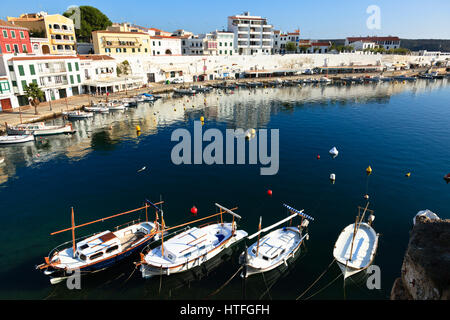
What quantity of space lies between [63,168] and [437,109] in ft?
311

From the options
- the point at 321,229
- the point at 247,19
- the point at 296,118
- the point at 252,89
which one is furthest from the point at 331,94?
the point at 321,229

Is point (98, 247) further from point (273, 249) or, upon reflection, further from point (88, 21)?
point (88, 21)

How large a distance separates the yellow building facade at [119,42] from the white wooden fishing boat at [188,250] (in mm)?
95132

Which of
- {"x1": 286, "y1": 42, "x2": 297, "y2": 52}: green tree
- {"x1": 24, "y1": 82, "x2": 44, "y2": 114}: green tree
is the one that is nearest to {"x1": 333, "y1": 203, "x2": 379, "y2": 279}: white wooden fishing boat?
{"x1": 24, "y1": 82, "x2": 44, "y2": 114}: green tree

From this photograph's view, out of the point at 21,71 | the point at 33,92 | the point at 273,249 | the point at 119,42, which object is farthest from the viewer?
the point at 119,42

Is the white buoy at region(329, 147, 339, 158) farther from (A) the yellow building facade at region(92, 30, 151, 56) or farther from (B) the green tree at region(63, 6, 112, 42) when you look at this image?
(B) the green tree at region(63, 6, 112, 42)

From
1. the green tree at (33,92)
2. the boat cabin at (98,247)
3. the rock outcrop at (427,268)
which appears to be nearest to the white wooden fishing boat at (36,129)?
the green tree at (33,92)

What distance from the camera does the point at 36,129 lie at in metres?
55.0

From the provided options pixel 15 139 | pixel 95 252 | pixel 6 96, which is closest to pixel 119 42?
pixel 6 96

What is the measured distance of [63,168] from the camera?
42781mm

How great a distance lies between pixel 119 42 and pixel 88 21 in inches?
1053

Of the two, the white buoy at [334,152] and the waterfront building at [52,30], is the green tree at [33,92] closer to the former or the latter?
the waterfront building at [52,30]
